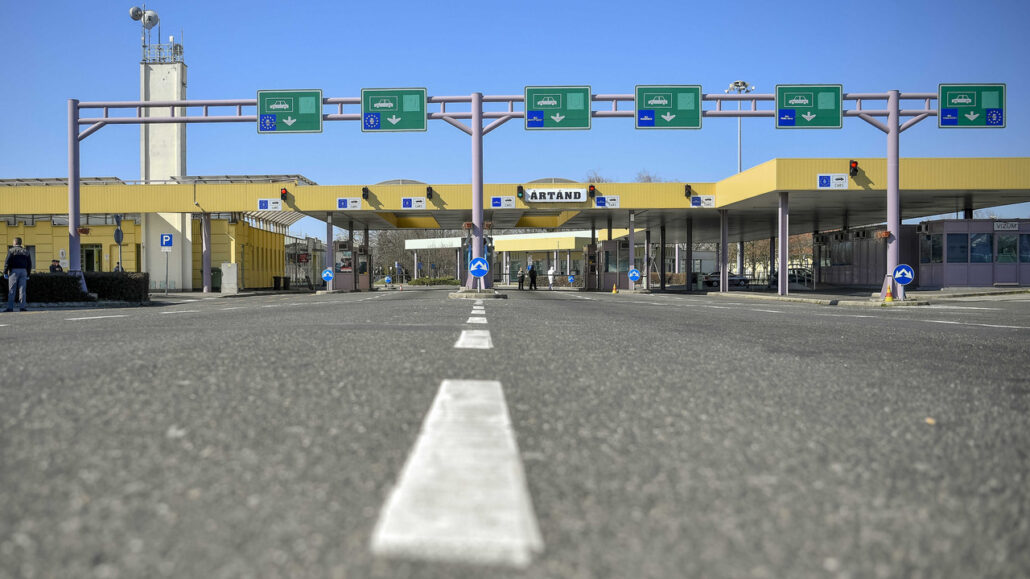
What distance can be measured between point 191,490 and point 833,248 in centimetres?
4173

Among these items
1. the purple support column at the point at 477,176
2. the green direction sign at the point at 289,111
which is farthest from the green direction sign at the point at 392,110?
the purple support column at the point at 477,176

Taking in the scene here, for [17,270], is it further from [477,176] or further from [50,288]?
[477,176]

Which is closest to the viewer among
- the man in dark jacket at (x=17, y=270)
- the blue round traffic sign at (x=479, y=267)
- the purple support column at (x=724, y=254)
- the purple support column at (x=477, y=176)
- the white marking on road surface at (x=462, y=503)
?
the white marking on road surface at (x=462, y=503)

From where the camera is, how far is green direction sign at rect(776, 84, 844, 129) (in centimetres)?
2119

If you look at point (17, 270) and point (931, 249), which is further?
point (931, 249)

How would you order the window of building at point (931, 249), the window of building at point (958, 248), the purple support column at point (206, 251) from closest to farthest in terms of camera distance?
1. the window of building at point (958, 248)
2. the window of building at point (931, 249)
3. the purple support column at point (206, 251)

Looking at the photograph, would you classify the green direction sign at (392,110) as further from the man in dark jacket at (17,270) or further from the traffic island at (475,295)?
the man in dark jacket at (17,270)

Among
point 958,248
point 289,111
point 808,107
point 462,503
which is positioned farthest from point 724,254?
point 462,503

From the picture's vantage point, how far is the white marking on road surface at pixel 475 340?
195 inches

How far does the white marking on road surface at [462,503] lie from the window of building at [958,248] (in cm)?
3208

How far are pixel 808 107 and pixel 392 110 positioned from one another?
12091 mm

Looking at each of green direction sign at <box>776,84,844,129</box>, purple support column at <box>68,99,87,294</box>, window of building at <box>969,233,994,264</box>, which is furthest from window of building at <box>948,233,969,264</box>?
purple support column at <box>68,99,87,294</box>

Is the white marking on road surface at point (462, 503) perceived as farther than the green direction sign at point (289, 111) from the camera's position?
No

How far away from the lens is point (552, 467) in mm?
1940
